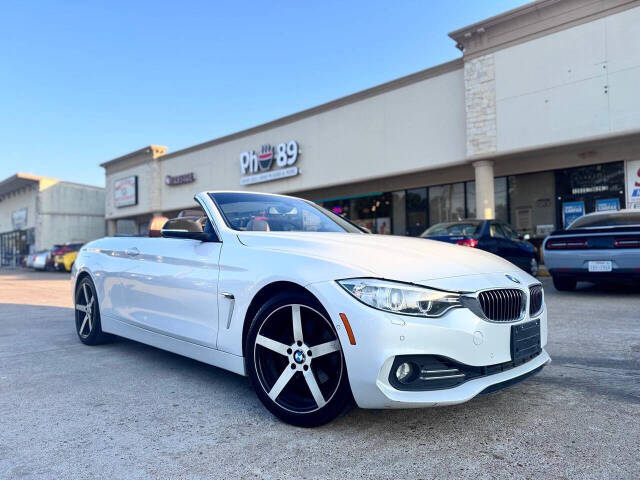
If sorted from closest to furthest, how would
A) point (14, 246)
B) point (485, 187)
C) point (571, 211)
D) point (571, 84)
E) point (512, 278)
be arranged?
1. point (512, 278)
2. point (571, 84)
3. point (485, 187)
4. point (571, 211)
5. point (14, 246)

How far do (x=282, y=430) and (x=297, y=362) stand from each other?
376 millimetres

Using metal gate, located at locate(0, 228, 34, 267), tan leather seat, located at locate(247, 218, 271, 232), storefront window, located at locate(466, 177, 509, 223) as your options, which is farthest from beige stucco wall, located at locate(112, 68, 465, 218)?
metal gate, located at locate(0, 228, 34, 267)

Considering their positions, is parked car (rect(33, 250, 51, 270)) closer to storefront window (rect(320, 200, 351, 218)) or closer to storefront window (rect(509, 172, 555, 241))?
storefront window (rect(320, 200, 351, 218))

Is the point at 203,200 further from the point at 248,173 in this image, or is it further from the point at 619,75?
the point at 248,173

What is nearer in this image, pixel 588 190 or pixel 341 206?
pixel 588 190

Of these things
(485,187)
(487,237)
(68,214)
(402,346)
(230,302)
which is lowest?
(402,346)

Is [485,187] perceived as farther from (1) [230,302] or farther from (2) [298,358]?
(2) [298,358]

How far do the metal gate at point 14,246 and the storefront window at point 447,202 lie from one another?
3397 centimetres

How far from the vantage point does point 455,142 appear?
1527 centimetres

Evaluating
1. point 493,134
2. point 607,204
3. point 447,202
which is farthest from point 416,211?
point 607,204

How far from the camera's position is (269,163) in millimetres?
21938

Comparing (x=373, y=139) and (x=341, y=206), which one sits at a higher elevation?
(x=373, y=139)

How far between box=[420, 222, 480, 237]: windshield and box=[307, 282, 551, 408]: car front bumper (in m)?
7.29

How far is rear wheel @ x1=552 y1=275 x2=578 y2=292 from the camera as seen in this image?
8.38 m
